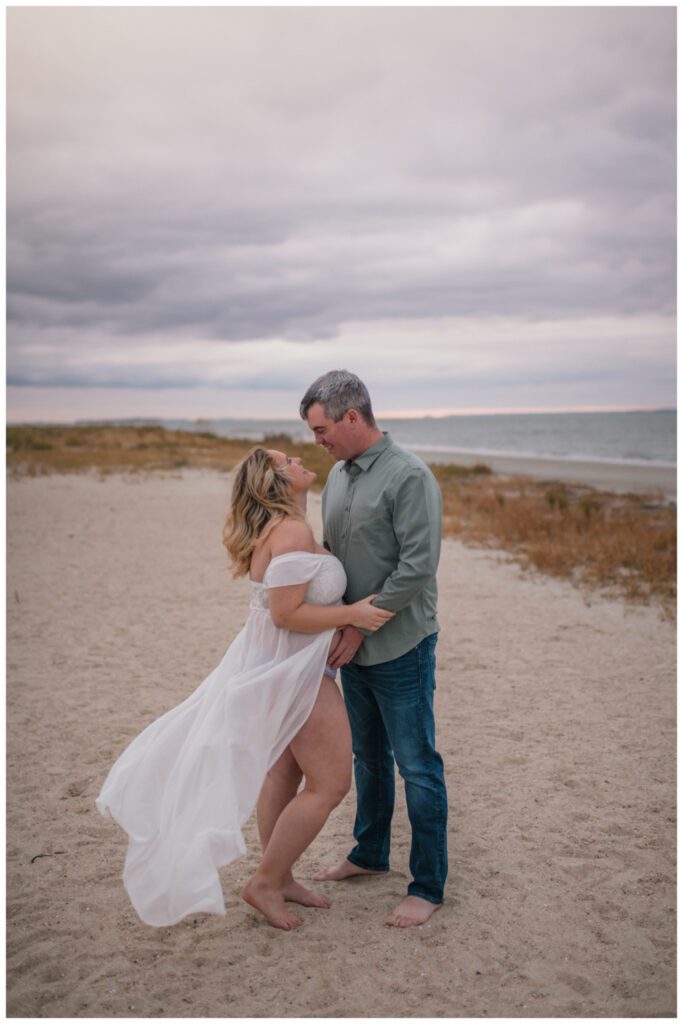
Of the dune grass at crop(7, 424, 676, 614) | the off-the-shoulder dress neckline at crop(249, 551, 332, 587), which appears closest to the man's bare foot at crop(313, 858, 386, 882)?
the off-the-shoulder dress neckline at crop(249, 551, 332, 587)

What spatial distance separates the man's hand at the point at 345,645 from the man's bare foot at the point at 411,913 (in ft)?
3.77

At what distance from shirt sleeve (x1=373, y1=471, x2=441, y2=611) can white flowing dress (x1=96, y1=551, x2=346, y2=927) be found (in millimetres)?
252

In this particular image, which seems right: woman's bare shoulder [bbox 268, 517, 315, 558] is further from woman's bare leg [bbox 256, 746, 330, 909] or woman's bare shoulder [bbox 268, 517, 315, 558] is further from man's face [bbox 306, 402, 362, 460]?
woman's bare leg [bbox 256, 746, 330, 909]

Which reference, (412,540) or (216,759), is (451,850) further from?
(412,540)

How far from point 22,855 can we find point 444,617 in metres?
5.77

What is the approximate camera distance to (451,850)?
4211mm

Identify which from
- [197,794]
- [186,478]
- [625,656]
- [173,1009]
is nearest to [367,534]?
[197,794]

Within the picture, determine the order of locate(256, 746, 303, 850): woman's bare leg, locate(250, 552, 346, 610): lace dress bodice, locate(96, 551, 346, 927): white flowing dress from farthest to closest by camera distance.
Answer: locate(256, 746, 303, 850): woman's bare leg → locate(250, 552, 346, 610): lace dress bodice → locate(96, 551, 346, 927): white flowing dress

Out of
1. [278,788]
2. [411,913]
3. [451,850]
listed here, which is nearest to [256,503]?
[278,788]

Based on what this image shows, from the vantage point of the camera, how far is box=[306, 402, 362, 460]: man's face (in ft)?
10.8

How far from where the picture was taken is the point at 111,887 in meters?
3.88

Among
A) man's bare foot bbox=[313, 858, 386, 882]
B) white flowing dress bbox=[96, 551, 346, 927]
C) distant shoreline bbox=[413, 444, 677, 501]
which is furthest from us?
distant shoreline bbox=[413, 444, 677, 501]

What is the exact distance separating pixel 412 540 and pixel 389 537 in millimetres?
175

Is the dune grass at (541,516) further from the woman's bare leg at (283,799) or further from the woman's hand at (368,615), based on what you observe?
the woman's hand at (368,615)
